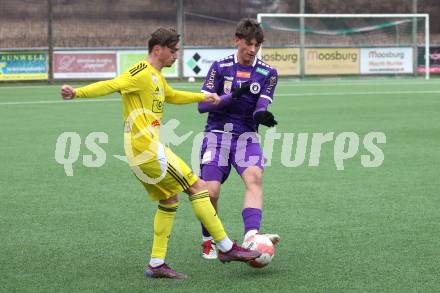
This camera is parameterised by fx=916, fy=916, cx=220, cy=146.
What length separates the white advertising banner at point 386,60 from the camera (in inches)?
1323

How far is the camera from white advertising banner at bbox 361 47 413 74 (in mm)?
33594

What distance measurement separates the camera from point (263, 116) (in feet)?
22.2

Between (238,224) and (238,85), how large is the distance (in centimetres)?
159

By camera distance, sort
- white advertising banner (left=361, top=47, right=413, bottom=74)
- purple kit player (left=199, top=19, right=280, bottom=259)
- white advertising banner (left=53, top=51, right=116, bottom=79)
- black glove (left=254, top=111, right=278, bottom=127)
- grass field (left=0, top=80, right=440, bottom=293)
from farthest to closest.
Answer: white advertising banner (left=361, top=47, right=413, bottom=74), white advertising banner (left=53, top=51, right=116, bottom=79), purple kit player (left=199, top=19, right=280, bottom=259), black glove (left=254, top=111, right=278, bottom=127), grass field (left=0, top=80, right=440, bottom=293)

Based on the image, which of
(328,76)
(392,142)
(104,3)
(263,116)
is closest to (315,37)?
(328,76)

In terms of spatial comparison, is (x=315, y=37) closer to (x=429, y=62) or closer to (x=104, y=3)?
(x=429, y=62)

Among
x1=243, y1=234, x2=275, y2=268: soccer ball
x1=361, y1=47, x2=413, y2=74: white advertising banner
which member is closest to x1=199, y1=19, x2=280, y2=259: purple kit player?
x1=243, y1=234, x2=275, y2=268: soccer ball

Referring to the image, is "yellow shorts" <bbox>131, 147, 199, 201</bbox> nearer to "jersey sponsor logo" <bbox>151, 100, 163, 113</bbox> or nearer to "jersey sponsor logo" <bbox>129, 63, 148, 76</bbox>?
"jersey sponsor logo" <bbox>151, 100, 163, 113</bbox>

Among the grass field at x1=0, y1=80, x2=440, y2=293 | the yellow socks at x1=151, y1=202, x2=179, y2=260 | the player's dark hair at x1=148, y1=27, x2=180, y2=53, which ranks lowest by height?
the grass field at x1=0, y1=80, x2=440, y2=293

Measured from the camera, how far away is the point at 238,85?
7.08 meters

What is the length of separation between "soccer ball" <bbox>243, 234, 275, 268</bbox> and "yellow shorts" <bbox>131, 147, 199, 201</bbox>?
1.97 ft

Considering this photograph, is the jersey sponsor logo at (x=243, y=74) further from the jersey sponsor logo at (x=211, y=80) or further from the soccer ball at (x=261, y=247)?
the soccer ball at (x=261, y=247)

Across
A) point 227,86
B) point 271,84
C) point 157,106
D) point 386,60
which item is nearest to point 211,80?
point 227,86

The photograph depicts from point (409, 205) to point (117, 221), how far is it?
2869 millimetres
